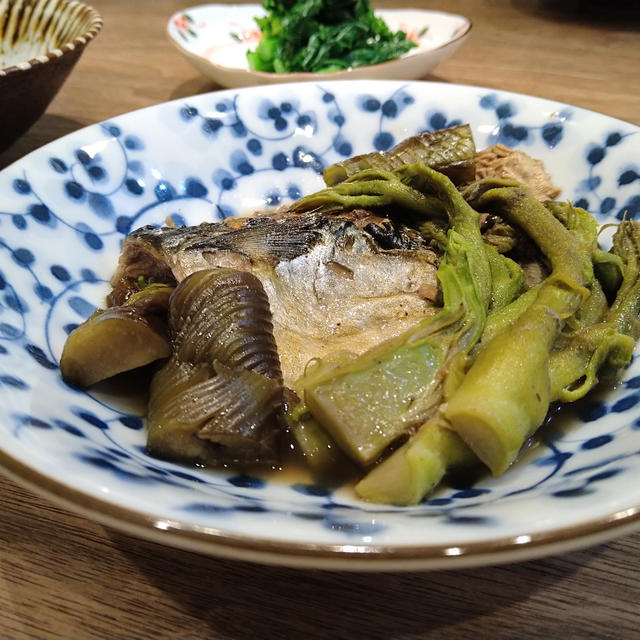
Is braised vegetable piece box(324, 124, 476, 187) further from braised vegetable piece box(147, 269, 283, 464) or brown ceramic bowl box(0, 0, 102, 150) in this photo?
brown ceramic bowl box(0, 0, 102, 150)

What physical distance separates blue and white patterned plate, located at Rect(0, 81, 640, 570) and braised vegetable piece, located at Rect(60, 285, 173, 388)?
0.17 feet

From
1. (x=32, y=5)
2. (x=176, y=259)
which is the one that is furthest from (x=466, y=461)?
(x=32, y=5)

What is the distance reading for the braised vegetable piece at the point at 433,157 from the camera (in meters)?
2.06

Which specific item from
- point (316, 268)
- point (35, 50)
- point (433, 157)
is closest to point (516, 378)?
point (316, 268)

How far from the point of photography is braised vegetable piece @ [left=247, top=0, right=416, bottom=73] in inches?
139

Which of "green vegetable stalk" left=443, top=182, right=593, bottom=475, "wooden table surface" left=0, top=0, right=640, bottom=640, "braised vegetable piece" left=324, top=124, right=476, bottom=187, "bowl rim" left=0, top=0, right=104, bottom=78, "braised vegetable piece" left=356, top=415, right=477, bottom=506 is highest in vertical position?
"bowl rim" left=0, top=0, right=104, bottom=78

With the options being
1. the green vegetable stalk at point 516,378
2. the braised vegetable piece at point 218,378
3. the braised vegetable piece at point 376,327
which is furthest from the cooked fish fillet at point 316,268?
the green vegetable stalk at point 516,378

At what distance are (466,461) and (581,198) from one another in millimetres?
1372

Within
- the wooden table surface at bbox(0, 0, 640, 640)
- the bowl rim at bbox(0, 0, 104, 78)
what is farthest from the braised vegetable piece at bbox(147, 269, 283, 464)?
the bowl rim at bbox(0, 0, 104, 78)

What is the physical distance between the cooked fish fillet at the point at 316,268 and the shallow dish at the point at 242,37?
1.65 m

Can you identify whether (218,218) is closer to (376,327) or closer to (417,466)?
(376,327)

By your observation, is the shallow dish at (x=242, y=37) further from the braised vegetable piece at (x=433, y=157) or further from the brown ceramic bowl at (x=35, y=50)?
the braised vegetable piece at (x=433, y=157)

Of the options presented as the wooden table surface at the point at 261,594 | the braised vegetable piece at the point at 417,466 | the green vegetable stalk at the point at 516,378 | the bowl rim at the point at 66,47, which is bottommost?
the wooden table surface at the point at 261,594

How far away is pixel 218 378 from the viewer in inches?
52.7
